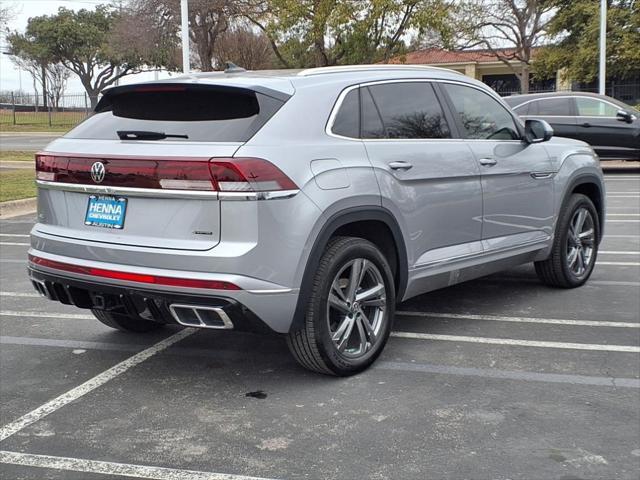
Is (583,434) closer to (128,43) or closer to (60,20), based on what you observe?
(128,43)

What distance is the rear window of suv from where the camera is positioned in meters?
4.00

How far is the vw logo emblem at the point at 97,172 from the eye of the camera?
412 centimetres

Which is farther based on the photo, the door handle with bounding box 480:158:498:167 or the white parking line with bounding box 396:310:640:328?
the white parking line with bounding box 396:310:640:328

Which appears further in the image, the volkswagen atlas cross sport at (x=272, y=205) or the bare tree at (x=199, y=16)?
the bare tree at (x=199, y=16)

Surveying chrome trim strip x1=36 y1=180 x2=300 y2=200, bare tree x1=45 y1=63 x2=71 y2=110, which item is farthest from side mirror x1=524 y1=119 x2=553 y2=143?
bare tree x1=45 y1=63 x2=71 y2=110

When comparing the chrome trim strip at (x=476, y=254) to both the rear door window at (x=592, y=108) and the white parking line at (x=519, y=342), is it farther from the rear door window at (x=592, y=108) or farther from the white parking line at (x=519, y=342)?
the rear door window at (x=592, y=108)

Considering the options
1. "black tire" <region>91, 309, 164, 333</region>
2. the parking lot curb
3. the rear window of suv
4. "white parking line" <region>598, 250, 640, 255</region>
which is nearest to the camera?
the rear window of suv

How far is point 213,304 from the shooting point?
382 centimetres

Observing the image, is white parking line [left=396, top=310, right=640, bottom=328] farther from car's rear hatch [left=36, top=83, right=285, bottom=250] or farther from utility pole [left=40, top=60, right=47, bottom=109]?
utility pole [left=40, top=60, right=47, bottom=109]

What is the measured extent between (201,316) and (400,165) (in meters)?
1.54

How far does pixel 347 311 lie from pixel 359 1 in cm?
2567

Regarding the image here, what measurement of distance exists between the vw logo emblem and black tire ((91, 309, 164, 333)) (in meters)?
1.38

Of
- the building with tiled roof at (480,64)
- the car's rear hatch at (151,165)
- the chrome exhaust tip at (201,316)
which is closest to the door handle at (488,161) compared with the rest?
the car's rear hatch at (151,165)

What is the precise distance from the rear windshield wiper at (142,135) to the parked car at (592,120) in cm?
1283
